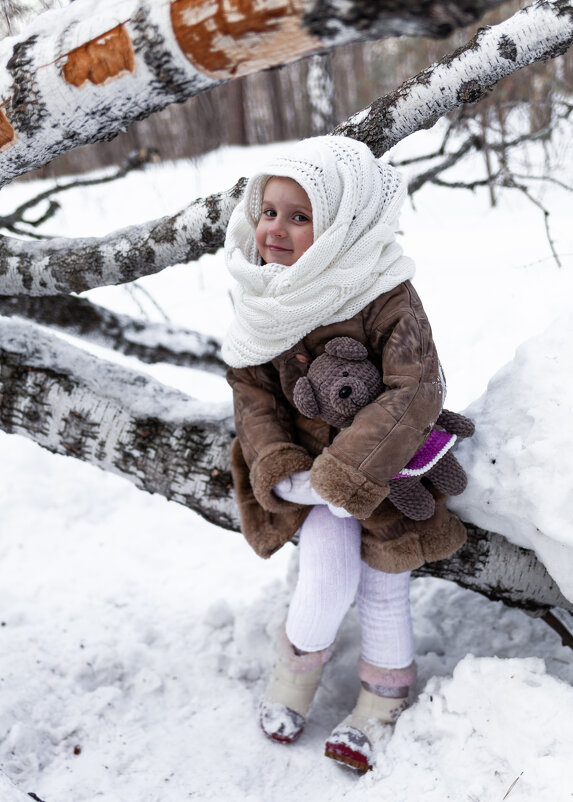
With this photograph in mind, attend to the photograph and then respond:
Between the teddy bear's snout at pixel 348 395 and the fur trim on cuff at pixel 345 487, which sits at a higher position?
the teddy bear's snout at pixel 348 395

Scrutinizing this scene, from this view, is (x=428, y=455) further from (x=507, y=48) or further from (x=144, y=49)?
(x=144, y=49)

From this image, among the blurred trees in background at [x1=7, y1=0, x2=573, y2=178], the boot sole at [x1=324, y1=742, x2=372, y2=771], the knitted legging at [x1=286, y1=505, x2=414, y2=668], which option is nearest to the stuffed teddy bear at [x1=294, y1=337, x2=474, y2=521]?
the knitted legging at [x1=286, y1=505, x2=414, y2=668]

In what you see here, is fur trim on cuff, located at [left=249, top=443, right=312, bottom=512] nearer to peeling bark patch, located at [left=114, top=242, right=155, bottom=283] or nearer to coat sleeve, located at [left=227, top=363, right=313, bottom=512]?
coat sleeve, located at [left=227, top=363, right=313, bottom=512]

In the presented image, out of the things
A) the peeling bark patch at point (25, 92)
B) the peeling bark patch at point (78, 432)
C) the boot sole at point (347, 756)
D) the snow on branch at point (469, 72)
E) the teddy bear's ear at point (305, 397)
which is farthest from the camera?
the peeling bark patch at point (78, 432)

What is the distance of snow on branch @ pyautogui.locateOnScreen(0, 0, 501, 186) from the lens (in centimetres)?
71

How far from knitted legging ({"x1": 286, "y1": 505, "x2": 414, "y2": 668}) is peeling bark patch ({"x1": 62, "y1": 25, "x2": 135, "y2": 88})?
1146 mm

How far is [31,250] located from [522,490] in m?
1.56

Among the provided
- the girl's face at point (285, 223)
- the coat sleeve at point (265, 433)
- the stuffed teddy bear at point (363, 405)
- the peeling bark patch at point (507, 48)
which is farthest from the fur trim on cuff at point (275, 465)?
the peeling bark patch at point (507, 48)

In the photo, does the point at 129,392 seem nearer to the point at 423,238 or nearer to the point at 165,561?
the point at 165,561

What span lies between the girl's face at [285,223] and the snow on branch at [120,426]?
591 mm

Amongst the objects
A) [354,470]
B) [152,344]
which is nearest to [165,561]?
[152,344]

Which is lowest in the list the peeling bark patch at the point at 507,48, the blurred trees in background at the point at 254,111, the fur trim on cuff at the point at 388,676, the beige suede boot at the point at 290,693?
the blurred trees in background at the point at 254,111

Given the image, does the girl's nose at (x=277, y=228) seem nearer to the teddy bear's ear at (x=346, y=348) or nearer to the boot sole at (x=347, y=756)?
the teddy bear's ear at (x=346, y=348)

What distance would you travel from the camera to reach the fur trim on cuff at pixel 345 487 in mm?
1441
